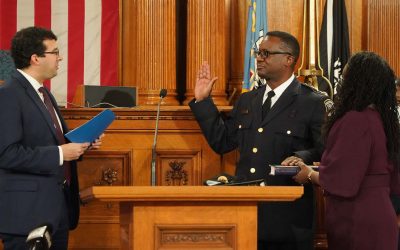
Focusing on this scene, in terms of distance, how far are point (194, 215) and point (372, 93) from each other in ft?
3.39

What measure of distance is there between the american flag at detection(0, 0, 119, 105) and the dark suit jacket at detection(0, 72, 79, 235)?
2.62m

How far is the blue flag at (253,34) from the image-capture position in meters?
5.92

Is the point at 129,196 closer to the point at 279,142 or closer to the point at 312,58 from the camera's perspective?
the point at 279,142

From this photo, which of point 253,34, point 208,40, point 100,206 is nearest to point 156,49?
point 208,40

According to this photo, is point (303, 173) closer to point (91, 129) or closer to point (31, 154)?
point (91, 129)

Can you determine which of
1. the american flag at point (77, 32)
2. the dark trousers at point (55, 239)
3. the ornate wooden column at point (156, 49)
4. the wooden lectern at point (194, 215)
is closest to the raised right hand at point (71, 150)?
the dark trousers at point (55, 239)

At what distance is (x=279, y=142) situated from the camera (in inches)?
176

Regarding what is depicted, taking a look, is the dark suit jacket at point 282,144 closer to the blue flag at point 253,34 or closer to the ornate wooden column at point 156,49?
the blue flag at point 253,34

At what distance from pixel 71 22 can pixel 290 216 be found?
326 centimetres

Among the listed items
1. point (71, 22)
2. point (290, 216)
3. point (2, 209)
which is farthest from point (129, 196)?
point (71, 22)

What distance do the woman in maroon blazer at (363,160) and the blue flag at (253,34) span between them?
213 cm

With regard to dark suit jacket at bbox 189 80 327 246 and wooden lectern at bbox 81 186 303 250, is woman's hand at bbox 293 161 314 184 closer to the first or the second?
dark suit jacket at bbox 189 80 327 246

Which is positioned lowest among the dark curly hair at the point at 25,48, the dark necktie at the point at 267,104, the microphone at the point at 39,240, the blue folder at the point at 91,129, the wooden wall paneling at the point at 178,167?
the microphone at the point at 39,240

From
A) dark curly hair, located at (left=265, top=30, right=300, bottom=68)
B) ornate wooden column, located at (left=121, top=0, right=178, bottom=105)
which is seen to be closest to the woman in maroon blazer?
dark curly hair, located at (left=265, top=30, right=300, bottom=68)
